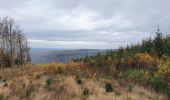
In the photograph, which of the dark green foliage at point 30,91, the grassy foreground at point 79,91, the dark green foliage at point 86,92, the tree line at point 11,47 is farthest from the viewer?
the tree line at point 11,47

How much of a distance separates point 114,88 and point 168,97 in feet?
8.39

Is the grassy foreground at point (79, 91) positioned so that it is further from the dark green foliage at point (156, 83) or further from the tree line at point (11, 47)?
the tree line at point (11, 47)

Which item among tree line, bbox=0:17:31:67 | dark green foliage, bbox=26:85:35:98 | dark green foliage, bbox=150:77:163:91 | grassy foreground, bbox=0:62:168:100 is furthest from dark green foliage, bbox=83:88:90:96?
tree line, bbox=0:17:31:67

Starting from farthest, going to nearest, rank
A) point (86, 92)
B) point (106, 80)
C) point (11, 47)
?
point (11, 47) → point (106, 80) → point (86, 92)

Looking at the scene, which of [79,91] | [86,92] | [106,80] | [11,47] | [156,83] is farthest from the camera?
[11,47]

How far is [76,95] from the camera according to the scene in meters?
11.5

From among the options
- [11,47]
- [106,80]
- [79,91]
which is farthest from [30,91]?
[11,47]

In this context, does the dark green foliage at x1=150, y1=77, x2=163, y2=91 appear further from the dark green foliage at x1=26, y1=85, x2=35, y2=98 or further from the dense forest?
the dark green foliage at x1=26, y1=85, x2=35, y2=98

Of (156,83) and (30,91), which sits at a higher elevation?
(156,83)

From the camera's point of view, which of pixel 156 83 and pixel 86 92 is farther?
pixel 156 83

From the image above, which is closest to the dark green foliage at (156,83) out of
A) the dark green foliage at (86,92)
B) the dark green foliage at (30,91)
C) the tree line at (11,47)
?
the dark green foliage at (86,92)

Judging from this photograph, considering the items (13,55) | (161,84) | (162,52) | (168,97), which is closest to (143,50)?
(162,52)

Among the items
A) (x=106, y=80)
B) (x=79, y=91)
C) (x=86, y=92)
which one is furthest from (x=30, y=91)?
(x=106, y=80)

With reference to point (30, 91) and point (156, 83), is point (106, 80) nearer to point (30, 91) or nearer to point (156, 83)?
point (156, 83)
